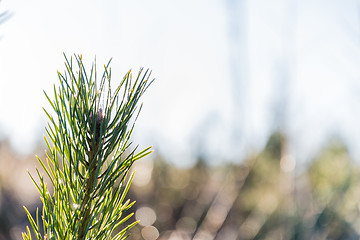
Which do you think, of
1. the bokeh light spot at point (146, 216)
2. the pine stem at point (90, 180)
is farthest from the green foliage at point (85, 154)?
the bokeh light spot at point (146, 216)

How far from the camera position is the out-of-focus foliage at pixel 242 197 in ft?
2.84

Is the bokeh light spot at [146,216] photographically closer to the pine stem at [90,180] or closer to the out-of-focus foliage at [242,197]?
the out-of-focus foliage at [242,197]

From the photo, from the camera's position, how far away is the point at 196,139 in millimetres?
1856

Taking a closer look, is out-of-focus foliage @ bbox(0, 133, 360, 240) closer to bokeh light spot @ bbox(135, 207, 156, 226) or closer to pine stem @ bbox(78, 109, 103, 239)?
bokeh light spot @ bbox(135, 207, 156, 226)

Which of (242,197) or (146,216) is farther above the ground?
(242,197)

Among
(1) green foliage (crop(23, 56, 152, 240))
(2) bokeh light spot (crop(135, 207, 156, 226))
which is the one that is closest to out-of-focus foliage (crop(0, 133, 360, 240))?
(2) bokeh light spot (crop(135, 207, 156, 226))

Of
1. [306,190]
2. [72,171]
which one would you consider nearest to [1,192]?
[306,190]

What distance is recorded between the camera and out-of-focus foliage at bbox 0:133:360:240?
2.84 ft

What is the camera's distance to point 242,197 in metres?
1.54

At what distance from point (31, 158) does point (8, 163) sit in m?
0.57

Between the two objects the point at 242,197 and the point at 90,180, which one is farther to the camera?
the point at 242,197

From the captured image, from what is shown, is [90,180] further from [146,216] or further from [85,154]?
[146,216]

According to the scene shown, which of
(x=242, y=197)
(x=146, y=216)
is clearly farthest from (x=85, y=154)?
(x=242, y=197)

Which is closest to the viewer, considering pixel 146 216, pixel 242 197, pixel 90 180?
pixel 90 180
